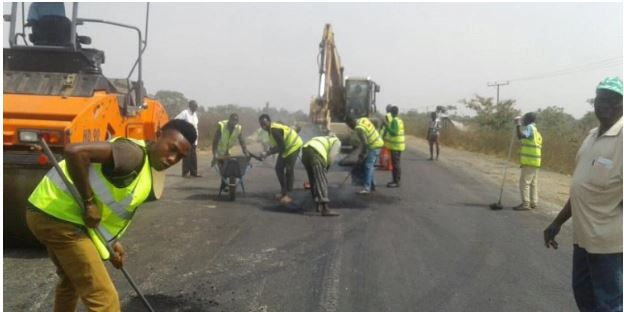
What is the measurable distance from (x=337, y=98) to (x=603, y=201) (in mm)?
16064

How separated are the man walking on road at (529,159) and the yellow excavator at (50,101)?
620 centimetres

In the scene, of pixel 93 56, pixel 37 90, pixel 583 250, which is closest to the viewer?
pixel 583 250

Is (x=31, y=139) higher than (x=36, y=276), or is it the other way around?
(x=31, y=139)

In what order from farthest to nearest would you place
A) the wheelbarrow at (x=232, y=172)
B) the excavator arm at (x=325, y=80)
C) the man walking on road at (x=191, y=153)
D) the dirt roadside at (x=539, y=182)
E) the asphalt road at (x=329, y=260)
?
1. the excavator arm at (x=325, y=80)
2. the man walking on road at (x=191, y=153)
3. the dirt roadside at (x=539, y=182)
4. the wheelbarrow at (x=232, y=172)
5. the asphalt road at (x=329, y=260)

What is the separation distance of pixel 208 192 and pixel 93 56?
4203 millimetres

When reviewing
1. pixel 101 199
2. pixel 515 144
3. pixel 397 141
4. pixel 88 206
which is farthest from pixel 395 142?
pixel 515 144

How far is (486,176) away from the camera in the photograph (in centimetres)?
1485

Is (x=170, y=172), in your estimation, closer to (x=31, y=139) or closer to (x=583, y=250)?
(x=31, y=139)

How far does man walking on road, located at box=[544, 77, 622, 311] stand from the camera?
315 centimetres

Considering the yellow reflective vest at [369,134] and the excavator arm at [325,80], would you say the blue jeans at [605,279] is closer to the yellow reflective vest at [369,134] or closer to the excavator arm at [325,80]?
the yellow reflective vest at [369,134]

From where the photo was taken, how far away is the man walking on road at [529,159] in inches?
359

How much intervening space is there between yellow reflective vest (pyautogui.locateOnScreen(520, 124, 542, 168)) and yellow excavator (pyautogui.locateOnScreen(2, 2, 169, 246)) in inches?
244

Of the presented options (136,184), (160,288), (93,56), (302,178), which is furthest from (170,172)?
(136,184)

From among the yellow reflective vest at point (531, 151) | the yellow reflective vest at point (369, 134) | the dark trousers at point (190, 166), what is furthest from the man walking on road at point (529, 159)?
the dark trousers at point (190, 166)
